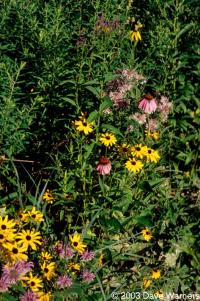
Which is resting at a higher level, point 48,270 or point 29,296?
point 29,296

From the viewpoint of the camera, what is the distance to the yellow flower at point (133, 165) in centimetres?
303

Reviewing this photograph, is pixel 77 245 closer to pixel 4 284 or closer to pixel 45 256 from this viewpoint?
pixel 45 256

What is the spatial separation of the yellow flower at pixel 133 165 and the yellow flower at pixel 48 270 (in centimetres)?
88

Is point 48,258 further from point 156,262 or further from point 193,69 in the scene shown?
point 193,69

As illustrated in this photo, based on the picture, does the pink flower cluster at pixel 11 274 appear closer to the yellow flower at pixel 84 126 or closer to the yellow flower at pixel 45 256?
the yellow flower at pixel 45 256

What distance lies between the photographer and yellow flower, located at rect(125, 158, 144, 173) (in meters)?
3.03

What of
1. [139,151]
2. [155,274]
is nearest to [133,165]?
[139,151]

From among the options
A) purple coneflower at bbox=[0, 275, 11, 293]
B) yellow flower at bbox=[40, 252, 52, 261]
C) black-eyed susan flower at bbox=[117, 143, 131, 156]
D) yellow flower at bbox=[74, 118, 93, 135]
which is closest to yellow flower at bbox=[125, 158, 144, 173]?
black-eyed susan flower at bbox=[117, 143, 131, 156]

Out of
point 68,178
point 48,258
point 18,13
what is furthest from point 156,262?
point 18,13

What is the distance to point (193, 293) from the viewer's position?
3686 millimetres

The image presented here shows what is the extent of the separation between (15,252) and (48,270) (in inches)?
11.6

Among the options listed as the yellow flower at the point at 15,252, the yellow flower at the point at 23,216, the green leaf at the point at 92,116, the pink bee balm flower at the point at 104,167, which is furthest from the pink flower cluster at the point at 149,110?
the yellow flower at the point at 15,252

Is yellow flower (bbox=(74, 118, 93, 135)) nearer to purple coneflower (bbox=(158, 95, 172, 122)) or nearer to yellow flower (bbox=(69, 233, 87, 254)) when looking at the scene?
purple coneflower (bbox=(158, 95, 172, 122))

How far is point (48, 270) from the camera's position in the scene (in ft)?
8.21
